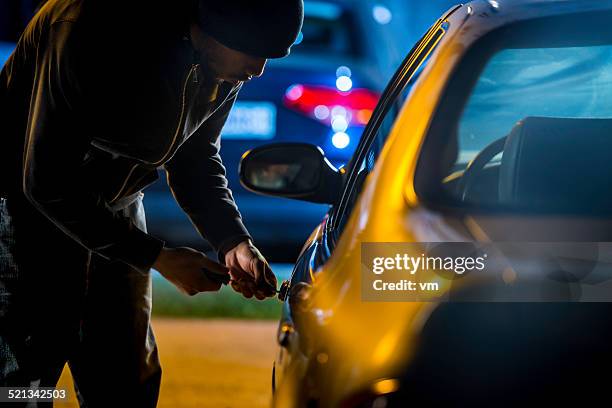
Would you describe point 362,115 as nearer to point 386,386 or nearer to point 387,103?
point 387,103

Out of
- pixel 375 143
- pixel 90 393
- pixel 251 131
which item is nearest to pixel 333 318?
pixel 375 143

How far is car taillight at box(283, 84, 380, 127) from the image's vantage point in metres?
6.94

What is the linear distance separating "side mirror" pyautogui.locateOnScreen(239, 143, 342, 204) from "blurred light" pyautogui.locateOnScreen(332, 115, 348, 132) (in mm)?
3841

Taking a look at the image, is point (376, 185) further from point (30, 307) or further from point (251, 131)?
point (251, 131)

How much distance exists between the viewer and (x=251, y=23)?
9.43 ft

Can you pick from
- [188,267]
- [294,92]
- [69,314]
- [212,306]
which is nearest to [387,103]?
[188,267]

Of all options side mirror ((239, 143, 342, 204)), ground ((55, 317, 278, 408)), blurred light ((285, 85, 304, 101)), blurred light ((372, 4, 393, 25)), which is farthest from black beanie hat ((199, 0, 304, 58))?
blurred light ((372, 4, 393, 25))

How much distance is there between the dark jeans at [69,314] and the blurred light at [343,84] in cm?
352

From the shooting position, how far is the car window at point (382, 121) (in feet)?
8.02

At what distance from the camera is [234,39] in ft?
9.43

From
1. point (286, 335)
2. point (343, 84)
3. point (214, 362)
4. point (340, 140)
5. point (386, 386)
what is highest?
point (343, 84)

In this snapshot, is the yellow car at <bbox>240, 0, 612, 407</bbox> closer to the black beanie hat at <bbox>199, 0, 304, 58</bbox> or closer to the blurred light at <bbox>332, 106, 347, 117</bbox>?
the black beanie hat at <bbox>199, 0, 304, 58</bbox>

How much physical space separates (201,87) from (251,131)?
3918 millimetres

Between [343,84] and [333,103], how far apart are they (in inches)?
4.7
